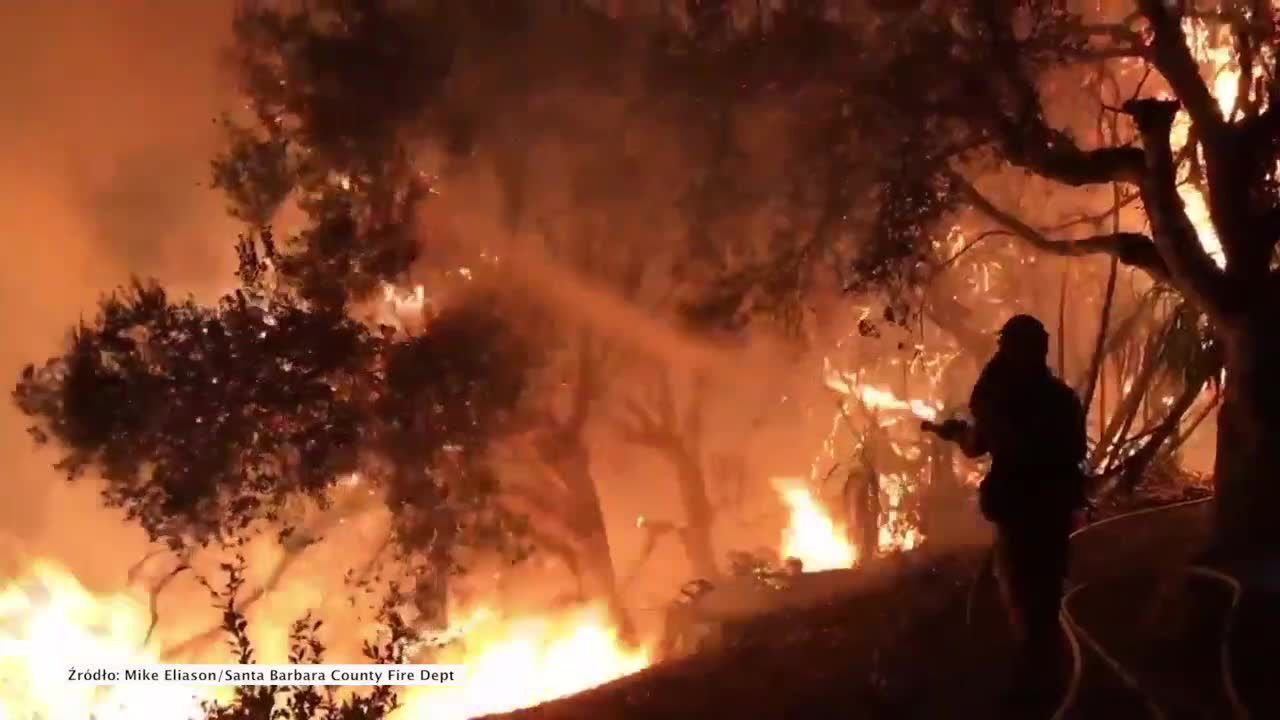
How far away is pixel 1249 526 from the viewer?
684 cm

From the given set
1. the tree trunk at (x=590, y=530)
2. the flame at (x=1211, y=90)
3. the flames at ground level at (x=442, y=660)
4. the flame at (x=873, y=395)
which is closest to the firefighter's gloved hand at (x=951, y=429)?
the flame at (x=1211, y=90)

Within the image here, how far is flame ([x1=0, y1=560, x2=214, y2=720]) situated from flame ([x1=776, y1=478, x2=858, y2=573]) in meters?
10.2

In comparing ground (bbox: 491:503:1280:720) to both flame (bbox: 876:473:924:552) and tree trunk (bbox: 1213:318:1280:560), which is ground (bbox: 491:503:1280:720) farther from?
flame (bbox: 876:473:924:552)

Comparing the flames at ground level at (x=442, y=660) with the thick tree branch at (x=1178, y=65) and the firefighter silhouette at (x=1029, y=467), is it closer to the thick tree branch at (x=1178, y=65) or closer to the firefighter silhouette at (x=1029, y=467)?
the firefighter silhouette at (x=1029, y=467)

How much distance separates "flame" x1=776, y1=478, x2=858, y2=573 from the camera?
18.4 metres

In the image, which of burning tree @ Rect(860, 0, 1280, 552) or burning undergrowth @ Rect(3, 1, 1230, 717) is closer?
burning tree @ Rect(860, 0, 1280, 552)

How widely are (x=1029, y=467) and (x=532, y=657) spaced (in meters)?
11.8

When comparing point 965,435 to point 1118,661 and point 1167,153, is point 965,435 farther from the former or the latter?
point 1167,153

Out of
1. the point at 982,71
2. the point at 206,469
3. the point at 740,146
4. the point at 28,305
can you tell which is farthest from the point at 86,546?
the point at 982,71

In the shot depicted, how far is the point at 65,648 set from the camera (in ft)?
71.0

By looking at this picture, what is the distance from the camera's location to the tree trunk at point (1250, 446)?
6648mm

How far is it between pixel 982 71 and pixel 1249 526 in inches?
136

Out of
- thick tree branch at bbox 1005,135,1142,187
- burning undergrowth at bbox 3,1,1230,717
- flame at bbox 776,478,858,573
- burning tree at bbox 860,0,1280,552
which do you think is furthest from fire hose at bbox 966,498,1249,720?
flame at bbox 776,478,858,573
